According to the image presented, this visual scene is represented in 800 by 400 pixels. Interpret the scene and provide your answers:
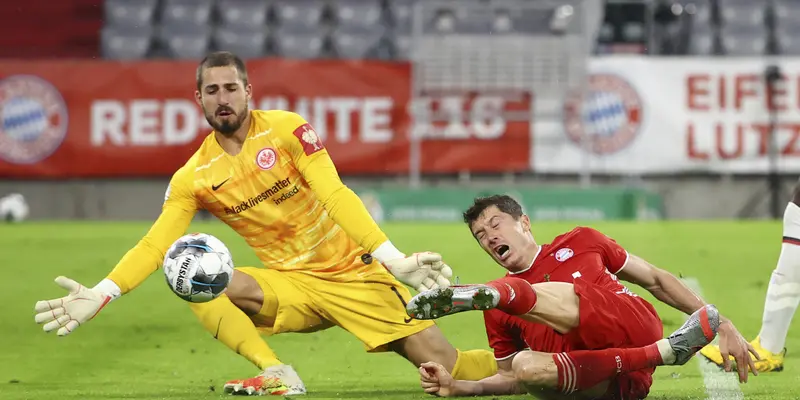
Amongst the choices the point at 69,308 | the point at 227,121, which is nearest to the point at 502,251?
the point at 227,121

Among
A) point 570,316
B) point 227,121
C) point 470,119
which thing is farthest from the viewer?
point 470,119

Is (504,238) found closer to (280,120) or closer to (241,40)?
(280,120)

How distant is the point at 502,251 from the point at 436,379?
2.26 ft

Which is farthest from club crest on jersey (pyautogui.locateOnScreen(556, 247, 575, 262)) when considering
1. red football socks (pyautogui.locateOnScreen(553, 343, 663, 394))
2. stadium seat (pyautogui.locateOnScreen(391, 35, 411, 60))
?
stadium seat (pyautogui.locateOnScreen(391, 35, 411, 60))

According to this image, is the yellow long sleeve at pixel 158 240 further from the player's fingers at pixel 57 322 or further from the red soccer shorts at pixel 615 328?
the red soccer shorts at pixel 615 328

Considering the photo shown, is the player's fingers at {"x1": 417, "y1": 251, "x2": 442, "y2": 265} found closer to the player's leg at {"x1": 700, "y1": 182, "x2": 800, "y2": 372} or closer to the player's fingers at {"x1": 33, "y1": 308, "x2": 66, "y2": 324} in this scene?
the player's fingers at {"x1": 33, "y1": 308, "x2": 66, "y2": 324}

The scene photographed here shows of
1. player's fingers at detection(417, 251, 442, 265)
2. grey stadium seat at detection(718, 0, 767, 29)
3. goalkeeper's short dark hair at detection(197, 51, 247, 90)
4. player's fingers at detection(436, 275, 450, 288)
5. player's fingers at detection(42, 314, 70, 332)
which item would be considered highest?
goalkeeper's short dark hair at detection(197, 51, 247, 90)

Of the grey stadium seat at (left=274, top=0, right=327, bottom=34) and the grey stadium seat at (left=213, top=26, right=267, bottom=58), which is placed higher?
the grey stadium seat at (left=274, top=0, right=327, bottom=34)

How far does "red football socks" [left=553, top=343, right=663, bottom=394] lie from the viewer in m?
4.66

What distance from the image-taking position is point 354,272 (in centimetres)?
573

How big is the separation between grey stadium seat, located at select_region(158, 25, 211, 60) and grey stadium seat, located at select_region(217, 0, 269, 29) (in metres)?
0.40

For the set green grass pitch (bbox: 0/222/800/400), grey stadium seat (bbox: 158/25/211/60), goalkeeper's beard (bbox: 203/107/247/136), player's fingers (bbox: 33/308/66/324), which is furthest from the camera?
grey stadium seat (bbox: 158/25/211/60)

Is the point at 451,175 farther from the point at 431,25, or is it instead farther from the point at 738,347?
the point at 738,347

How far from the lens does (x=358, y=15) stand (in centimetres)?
1869
